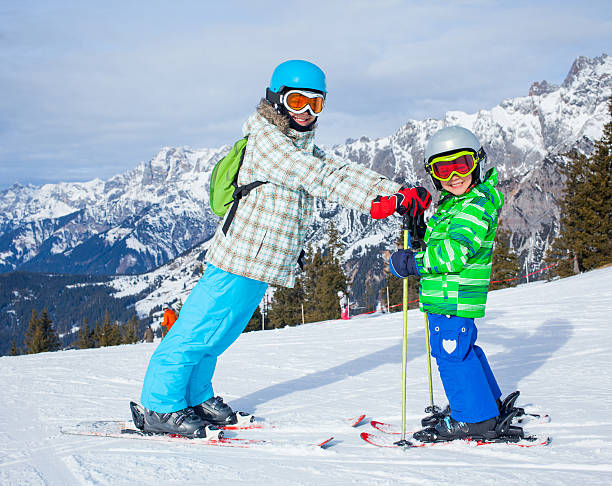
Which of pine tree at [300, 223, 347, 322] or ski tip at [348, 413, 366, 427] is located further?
pine tree at [300, 223, 347, 322]

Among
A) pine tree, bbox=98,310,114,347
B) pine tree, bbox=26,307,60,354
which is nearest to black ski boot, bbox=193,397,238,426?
pine tree, bbox=98,310,114,347

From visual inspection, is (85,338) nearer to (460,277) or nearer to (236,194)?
(236,194)

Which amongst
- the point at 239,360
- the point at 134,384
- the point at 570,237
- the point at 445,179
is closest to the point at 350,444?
the point at 445,179

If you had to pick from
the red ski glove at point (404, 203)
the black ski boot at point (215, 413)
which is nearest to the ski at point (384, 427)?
the black ski boot at point (215, 413)

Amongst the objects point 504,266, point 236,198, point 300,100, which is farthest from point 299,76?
point 504,266

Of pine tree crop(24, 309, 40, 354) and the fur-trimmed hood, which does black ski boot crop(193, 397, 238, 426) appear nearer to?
the fur-trimmed hood

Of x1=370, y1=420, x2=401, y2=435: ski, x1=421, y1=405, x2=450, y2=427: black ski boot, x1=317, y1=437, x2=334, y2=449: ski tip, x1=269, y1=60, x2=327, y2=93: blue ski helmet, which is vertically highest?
x1=269, y1=60, x2=327, y2=93: blue ski helmet

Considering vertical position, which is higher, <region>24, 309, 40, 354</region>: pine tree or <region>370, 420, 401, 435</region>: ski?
<region>370, 420, 401, 435</region>: ski

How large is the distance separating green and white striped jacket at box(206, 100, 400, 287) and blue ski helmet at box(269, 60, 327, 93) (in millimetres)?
192

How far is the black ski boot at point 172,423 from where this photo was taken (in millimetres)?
3299

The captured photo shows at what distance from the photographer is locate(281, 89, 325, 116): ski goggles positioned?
11.0 ft

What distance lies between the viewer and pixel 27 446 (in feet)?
10.0

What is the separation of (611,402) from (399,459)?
1855 millimetres

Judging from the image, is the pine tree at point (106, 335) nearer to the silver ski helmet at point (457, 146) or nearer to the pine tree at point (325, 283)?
the pine tree at point (325, 283)
